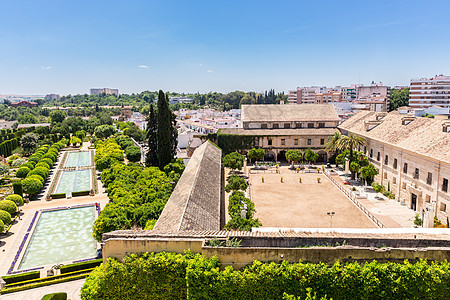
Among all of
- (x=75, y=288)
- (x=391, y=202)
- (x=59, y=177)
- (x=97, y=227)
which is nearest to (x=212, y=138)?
(x=59, y=177)

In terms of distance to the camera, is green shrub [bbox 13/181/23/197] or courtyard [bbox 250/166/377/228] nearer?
courtyard [bbox 250/166/377/228]

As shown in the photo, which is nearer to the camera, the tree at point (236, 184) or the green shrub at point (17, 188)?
the tree at point (236, 184)

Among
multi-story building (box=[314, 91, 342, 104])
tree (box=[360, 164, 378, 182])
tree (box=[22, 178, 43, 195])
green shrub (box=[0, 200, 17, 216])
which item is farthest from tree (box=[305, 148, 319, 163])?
multi-story building (box=[314, 91, 342, 104])

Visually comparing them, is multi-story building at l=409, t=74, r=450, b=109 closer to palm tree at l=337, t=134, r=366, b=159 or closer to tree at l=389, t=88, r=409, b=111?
tree at l=389, t=88, r=409, b=111

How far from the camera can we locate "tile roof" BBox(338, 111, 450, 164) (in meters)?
31.4

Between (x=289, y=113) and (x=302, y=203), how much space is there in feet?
100

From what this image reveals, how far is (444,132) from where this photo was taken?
109 feet

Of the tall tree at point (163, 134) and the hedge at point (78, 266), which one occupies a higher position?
the tall tree at point (163, 134)

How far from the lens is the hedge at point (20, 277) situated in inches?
897

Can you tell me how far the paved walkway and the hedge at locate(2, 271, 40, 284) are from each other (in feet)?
4.26

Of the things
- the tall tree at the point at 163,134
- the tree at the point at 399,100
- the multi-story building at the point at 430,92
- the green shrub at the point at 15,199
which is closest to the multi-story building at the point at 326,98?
the tree at the point at 399,100

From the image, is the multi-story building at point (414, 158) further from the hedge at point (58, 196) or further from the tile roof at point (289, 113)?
the hedge at point (58, 196)

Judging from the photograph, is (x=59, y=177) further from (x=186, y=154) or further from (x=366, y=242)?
(x=366, y=242)

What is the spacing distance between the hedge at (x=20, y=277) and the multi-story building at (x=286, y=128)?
137 ft
